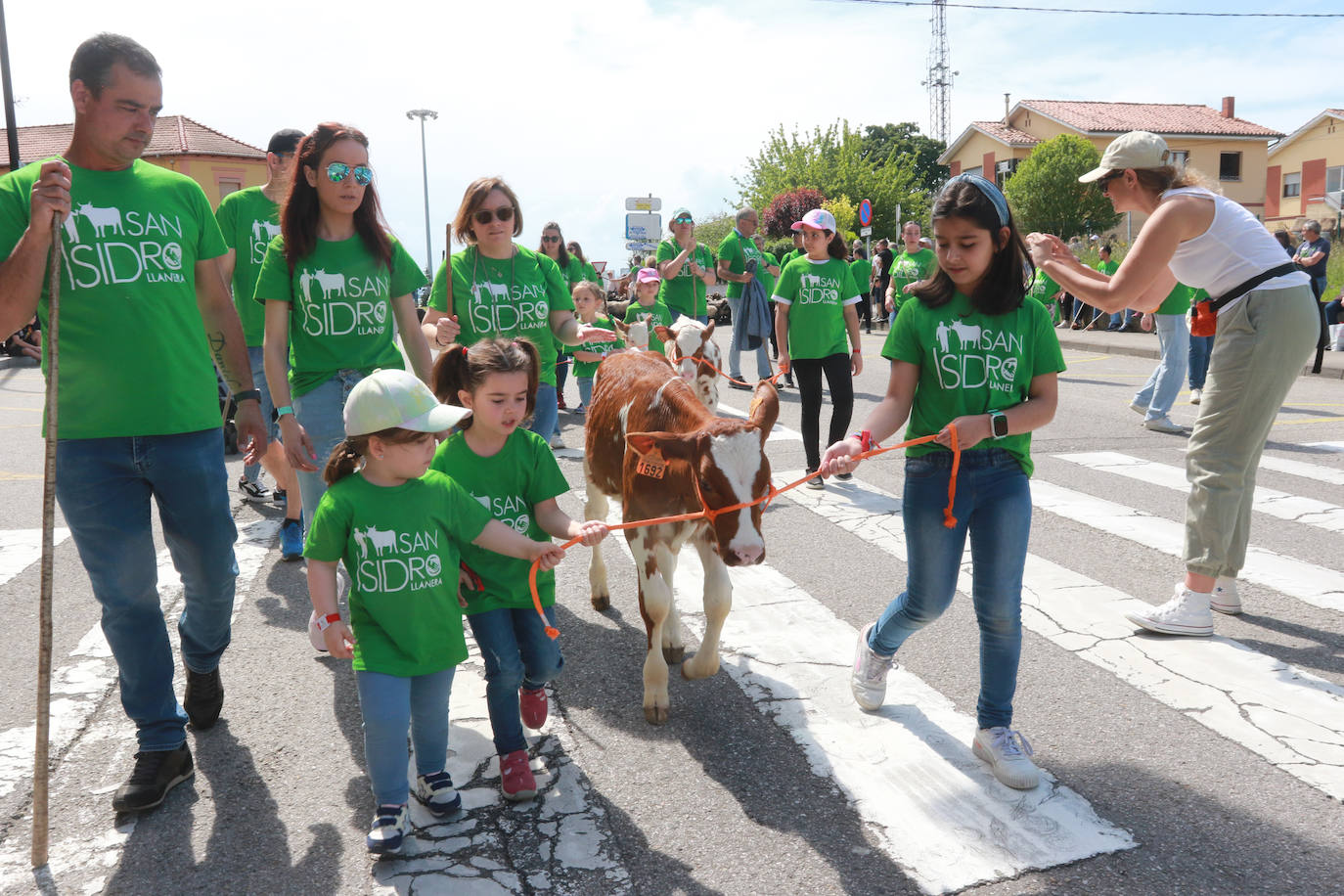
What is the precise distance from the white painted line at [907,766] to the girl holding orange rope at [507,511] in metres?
0.97

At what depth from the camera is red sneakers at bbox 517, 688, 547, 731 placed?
141 inches

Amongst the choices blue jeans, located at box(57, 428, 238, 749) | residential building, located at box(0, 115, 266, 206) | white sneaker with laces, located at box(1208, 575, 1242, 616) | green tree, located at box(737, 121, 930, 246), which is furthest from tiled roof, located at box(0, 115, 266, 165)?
white sneaker with laces, located at box(1208, 575, 1242, 616)

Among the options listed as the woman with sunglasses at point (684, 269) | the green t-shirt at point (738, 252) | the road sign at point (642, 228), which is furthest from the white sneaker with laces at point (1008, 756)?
the road sign at point (642, 228)

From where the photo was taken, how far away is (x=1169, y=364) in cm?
992

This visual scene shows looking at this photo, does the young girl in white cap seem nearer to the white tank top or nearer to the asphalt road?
the asphalt road

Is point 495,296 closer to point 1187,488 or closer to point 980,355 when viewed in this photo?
point 980,355

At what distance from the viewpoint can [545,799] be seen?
3.38 meters

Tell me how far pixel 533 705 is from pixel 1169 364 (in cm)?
878

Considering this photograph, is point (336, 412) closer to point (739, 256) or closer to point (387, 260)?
point (387, 260)

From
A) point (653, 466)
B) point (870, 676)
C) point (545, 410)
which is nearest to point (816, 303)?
point (545, 410)

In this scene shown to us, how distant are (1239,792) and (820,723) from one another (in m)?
1.51

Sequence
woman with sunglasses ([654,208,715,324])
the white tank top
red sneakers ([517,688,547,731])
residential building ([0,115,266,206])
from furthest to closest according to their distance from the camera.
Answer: residential building ([0,115,266,206]), woman with sunglasses ([654,208,715,324]), the white tank top, red sneakers ([517,688,547,731])

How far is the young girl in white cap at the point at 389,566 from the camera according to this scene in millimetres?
2971

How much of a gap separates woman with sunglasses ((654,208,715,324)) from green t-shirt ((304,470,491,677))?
330 inches
